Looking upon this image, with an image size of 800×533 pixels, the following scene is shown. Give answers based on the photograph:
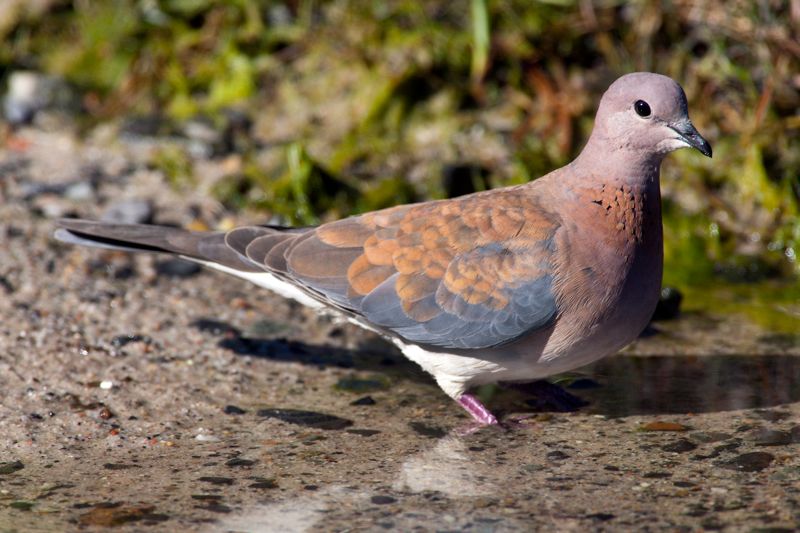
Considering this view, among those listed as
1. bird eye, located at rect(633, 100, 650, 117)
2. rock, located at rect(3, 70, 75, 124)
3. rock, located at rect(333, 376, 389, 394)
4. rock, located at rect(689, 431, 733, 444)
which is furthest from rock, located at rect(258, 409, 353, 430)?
rock, located at rect(3, 70, 75, 124)

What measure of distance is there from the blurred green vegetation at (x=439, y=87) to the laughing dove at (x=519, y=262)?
157 centimetres

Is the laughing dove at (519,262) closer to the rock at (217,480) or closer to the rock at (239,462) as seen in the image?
the rock at (239,462)

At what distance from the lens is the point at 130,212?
5.66 m

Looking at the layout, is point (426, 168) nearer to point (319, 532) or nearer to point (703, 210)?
point (703, 210)

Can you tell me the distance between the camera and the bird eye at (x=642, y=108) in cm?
391

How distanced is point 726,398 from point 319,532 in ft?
5.95

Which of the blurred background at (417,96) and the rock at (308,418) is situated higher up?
the blurred background at (417,96)

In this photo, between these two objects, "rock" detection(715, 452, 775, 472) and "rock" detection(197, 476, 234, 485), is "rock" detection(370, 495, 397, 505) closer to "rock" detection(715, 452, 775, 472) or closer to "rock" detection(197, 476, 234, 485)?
"rock" detection(197, 476, 234, 485)

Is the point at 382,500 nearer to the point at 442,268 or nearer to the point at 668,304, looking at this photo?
the point at 442,268

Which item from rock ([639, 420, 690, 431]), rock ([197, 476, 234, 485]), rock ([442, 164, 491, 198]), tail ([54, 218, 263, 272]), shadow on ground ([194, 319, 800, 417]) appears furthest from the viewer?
rock ([442, 164, 491, 198])

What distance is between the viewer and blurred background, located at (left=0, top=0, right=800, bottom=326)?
19.0 ft

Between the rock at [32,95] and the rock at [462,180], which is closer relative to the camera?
the rock at [462,180]

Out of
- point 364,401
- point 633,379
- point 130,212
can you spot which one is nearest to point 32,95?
point 130,212

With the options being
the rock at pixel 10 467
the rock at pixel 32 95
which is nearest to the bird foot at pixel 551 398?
the rock at pixel 10 467
